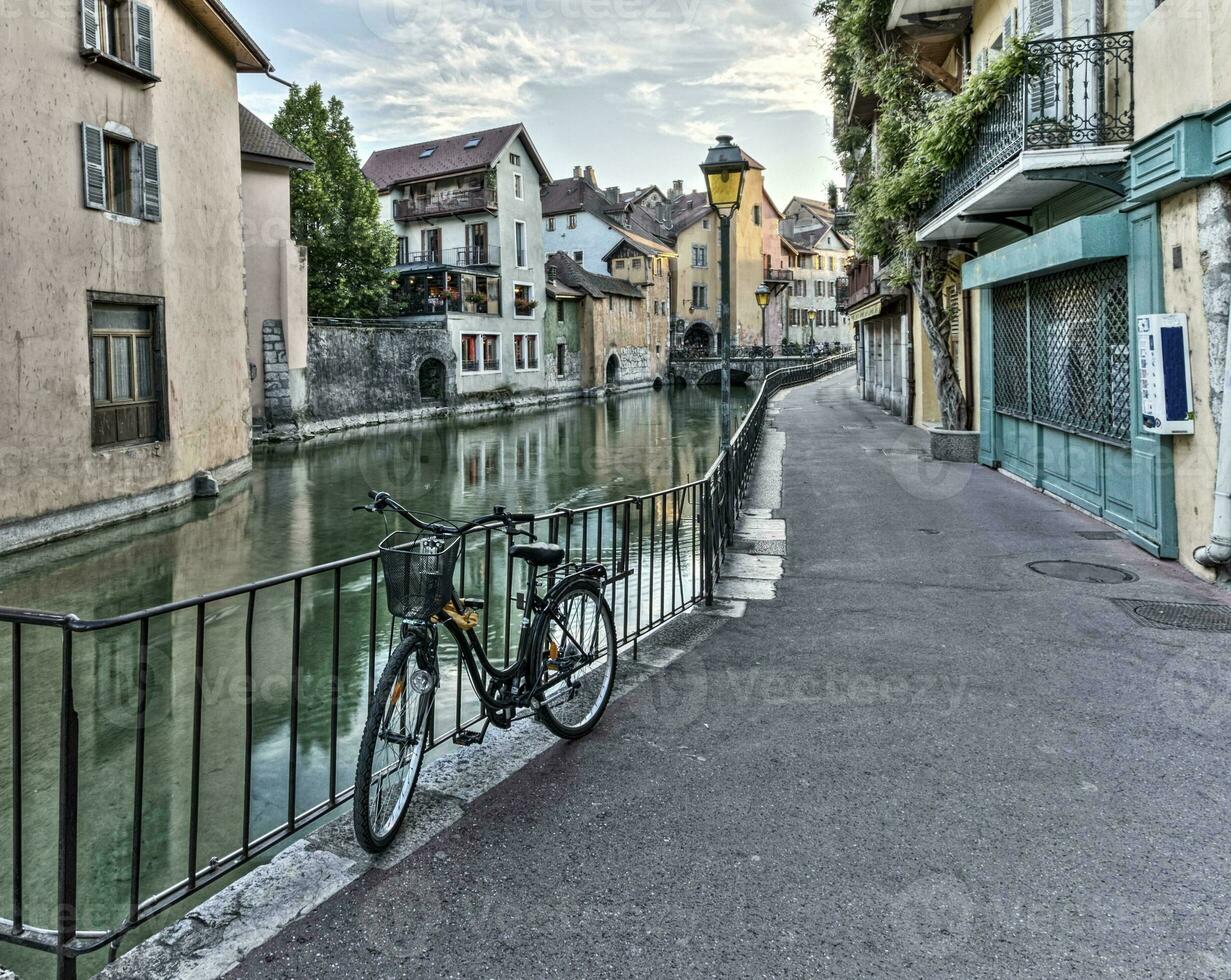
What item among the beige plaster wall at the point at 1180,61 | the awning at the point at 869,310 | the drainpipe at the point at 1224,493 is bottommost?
the drainpipe at the point at 1224,493

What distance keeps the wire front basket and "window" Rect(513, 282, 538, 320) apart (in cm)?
4345

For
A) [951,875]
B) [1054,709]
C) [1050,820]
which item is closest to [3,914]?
[951,875]

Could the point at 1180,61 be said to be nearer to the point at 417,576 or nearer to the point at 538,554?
the point at 538,554

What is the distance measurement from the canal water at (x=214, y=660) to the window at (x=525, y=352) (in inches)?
984

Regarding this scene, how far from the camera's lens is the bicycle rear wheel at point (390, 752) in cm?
324

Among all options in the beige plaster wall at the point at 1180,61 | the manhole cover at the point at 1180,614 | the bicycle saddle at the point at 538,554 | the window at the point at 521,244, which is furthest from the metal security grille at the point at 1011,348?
the window at the point at 521,244

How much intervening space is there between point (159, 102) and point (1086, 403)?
1400cm

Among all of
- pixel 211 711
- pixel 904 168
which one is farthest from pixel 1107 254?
pixel 211 711

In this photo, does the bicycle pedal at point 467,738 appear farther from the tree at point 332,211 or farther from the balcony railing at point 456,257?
the balcony railing at point 456,257

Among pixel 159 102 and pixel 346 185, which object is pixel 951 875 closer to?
pixel 159 102

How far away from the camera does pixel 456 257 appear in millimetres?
46219

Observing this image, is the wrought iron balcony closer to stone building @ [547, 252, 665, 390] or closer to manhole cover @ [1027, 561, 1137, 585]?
stone building @ [547, 252, 665, 390]

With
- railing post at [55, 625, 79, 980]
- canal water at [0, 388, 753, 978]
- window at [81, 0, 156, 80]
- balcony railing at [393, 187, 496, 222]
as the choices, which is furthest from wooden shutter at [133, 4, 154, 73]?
balcony railing at [393, 187, 496, 222]

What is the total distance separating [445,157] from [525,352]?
10.8 metres
